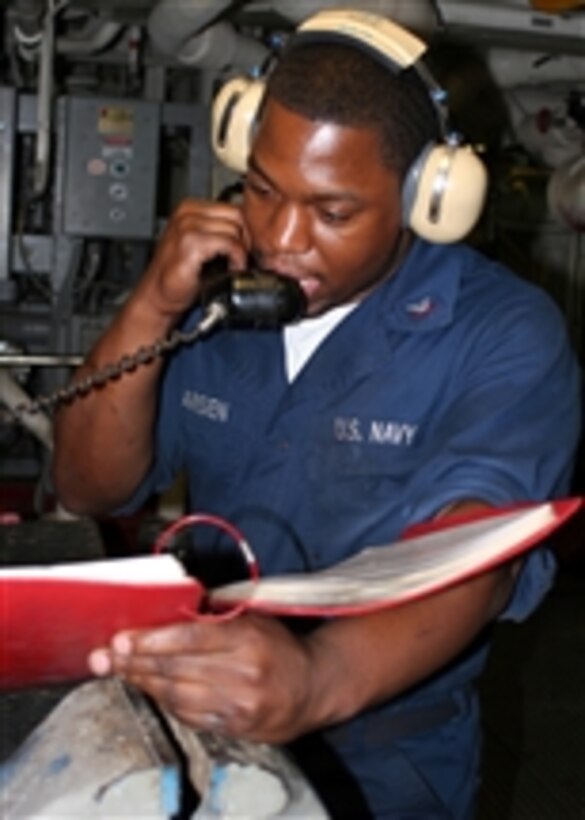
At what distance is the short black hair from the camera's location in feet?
4.17

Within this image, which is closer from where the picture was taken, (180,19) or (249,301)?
(249,301)

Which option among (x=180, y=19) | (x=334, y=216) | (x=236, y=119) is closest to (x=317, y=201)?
(x=334, y=216)

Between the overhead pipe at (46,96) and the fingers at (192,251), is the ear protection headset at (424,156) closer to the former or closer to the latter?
the fingers at (192,251)

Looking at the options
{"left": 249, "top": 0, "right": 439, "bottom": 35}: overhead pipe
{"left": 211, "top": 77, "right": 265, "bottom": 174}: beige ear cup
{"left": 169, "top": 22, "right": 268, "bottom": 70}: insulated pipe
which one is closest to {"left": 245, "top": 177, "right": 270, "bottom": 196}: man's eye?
{"left": 211, "top": 77, "right": 265, "bottom": 174}: beige ear cup

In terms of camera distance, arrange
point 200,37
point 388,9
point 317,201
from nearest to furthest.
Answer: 1. point 317,201
2. point 388,9
3. point 200,37

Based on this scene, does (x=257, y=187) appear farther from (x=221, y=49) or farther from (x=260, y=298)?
(x=221, y=49)

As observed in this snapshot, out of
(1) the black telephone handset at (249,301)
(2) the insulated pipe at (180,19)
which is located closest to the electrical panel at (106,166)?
(2) the insulated pipe at (180,19)

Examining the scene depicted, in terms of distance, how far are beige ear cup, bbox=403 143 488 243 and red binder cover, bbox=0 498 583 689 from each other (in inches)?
21.8

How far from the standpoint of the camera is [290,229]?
126 cm

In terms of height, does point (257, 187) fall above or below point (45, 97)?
above

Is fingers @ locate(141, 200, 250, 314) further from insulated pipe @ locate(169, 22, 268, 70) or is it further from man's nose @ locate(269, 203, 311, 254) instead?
insulated pipe @ locate(169, 22, 268, 70)

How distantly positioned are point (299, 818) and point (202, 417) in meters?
0.84

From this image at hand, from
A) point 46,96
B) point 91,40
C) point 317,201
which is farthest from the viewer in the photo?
point 91,40

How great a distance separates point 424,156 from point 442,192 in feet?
0.18
